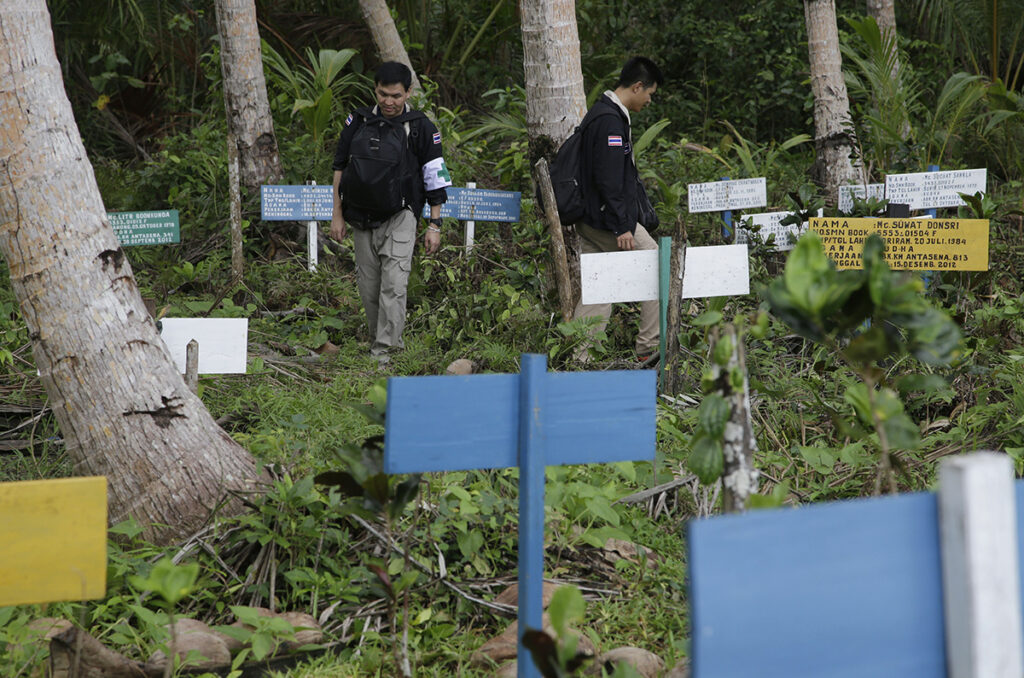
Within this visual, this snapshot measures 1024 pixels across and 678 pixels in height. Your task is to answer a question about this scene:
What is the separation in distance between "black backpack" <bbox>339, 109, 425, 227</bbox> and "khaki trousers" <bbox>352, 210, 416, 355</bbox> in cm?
11

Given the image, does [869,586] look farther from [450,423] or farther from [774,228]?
[774,228]

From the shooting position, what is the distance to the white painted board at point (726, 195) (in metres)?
6.21

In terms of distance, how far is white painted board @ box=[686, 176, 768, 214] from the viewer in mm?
6211

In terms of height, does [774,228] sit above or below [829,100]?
below

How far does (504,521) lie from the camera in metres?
3.11

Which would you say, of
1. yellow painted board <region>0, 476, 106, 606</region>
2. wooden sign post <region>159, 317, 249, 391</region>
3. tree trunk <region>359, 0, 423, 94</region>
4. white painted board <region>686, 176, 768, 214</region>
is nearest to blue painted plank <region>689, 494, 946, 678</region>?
yellow painted board <region>0, 476, 106, 606</region>

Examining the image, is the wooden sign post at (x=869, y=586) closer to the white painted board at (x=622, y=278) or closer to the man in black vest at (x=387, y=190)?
the white painted board at (x=622, y=278)

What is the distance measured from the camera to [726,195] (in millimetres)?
6246

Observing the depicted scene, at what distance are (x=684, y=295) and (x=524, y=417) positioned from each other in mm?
2447

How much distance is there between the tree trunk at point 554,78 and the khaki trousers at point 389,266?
2.63 ft

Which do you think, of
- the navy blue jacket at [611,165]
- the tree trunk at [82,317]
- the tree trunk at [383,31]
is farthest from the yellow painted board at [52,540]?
the tree trunk at [383,31]

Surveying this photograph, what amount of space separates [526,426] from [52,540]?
977 mm

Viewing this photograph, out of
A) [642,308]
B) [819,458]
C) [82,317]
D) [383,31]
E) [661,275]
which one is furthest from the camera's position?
[383,31]

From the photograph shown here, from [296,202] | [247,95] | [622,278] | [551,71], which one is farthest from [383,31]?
[622,278]
